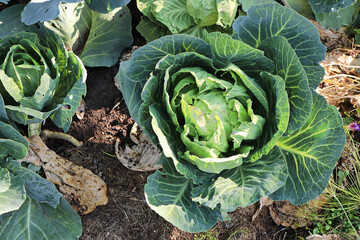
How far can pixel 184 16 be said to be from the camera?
8.68 ft

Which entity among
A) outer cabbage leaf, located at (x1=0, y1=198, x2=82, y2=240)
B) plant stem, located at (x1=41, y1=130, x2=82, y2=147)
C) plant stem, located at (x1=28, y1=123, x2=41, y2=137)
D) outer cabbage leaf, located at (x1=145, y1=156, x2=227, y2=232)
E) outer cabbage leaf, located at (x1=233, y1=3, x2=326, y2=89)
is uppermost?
outer cabbage leaf, located at (x1=233, y1=3, x2=326, y2=89)

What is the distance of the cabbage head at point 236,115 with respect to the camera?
1.95 metres

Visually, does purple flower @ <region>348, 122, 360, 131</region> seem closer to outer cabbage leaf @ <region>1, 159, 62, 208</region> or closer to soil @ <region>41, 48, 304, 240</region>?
soil @ <region>41, 48, 304, 240</region>

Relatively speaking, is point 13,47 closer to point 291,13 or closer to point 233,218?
point 291,13

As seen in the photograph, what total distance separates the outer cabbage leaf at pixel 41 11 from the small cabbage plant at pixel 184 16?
0.56m

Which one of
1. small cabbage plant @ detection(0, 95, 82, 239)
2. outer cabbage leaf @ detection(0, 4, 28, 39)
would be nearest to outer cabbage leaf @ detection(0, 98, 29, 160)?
small cabbage plant @ detection(0, 95, 82, 239)

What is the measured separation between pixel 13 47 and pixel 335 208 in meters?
2.37

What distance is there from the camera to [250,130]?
1.97 m

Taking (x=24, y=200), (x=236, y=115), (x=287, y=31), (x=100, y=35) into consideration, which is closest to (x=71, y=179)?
(x=24, y=200)

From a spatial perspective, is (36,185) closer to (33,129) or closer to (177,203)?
(33,129)

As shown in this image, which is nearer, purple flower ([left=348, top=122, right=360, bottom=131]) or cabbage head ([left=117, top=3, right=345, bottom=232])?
cabbage head ([left=117, top=3, right=345, bottom=232])

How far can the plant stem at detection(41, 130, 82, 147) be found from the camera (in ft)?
9.20

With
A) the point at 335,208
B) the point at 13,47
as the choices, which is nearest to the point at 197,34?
the point at 13,47

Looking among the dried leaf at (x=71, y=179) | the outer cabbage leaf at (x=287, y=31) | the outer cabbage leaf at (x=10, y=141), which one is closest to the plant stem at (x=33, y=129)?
the dried leaf at (x=71, y=179)
